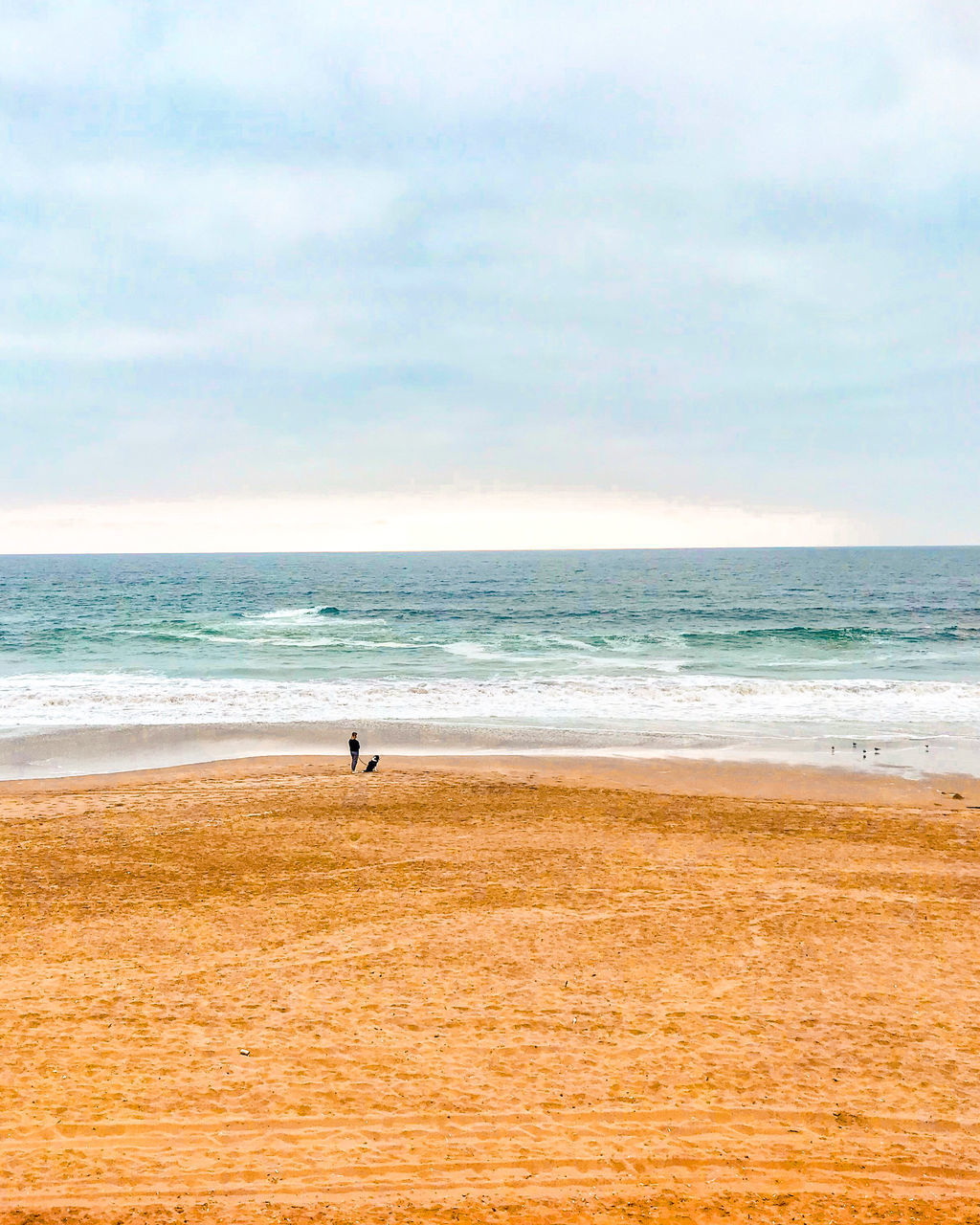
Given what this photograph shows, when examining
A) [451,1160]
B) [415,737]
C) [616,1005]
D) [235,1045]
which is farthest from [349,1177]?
[415,737]

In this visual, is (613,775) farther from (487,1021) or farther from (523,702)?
(487,1021)

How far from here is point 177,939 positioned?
11.1 metres

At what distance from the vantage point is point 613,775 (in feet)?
68.4

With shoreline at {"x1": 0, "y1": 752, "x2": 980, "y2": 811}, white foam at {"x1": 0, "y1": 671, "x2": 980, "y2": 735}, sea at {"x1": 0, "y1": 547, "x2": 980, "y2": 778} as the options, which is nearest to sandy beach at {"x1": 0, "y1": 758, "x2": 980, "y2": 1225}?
shoreline at {"x1": 0, "y1": 752, "x2": 980, "y2": 811}

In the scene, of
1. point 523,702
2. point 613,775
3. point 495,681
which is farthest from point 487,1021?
point 495,681

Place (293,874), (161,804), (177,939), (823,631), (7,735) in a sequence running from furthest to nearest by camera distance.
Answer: (823,631) < (7,735) < (161,804) < (293,874) < (177,939)

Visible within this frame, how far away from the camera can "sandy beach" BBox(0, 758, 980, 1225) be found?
680 cm

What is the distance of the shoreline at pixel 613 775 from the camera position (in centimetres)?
1898

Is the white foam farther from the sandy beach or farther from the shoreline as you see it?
the sandy beach

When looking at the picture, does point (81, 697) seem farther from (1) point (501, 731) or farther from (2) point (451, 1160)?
(2) point (451, 1160)

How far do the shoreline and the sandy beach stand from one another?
8.28ft

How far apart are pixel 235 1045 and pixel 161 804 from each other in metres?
10.1

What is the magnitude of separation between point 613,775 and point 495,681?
47.7 feet

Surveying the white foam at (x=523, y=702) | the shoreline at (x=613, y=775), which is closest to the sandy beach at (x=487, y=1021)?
the shoreline at (x=613, y=775)
